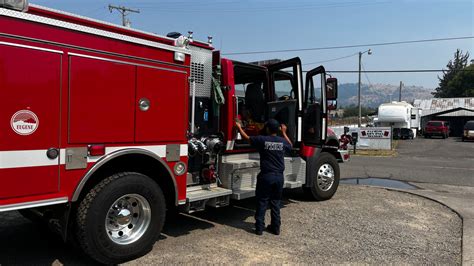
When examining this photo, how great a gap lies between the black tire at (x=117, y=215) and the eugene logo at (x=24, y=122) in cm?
91

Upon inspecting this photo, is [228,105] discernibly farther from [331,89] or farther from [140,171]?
[331,89]

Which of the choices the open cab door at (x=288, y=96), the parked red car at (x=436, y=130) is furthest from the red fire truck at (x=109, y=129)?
the parked red car at (x=436, y=130)

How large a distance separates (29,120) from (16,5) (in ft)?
3.34

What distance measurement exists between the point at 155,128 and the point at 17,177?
62.7 inches

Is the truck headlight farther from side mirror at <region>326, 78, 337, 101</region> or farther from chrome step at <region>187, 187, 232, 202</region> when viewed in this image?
side mirror at <region>326, 78, 337, 101</region>

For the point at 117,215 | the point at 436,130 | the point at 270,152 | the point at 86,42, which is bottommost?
the point at 117,215

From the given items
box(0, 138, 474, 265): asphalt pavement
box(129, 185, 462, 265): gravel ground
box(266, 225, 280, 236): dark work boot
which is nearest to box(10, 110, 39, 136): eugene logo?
box(0, 138, 474, 265): asphalt pavement

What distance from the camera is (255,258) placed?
4887mm

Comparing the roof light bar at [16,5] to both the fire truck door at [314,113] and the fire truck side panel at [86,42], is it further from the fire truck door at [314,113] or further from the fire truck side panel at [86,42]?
the fire truck door at [314,113]

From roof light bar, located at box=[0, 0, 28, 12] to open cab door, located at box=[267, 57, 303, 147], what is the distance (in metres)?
4.43

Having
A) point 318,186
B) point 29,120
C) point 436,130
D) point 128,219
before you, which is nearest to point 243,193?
point 128,219

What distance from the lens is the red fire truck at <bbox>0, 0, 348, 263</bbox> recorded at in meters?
3.77

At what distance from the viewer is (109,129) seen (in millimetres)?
4422

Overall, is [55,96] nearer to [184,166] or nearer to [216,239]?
[184,166]
